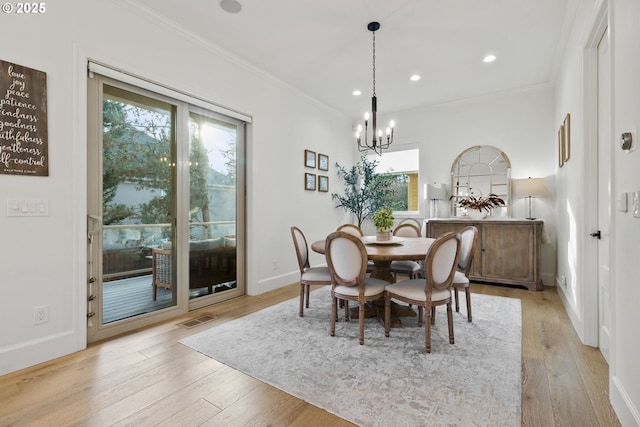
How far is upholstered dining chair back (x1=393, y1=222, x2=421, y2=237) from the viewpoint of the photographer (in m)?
4.12

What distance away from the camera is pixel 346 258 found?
8.22ft

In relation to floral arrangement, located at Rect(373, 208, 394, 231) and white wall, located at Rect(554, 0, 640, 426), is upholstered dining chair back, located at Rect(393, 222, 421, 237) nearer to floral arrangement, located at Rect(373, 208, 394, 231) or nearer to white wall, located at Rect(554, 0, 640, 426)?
floral arrangement, located at Rect(373, 208, 394, 231)

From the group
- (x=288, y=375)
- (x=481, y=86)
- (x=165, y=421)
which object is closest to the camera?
(x=165, y=421)

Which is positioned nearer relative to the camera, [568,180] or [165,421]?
[165,421]

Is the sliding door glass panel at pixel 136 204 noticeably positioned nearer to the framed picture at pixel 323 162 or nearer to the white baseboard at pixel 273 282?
the white baseboard at pixel 273 282

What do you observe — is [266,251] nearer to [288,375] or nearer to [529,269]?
[288,375]

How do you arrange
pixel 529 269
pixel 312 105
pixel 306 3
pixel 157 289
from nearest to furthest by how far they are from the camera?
pixel 306 3, pixel 157 289, pixel 529 269, pixel 312 105

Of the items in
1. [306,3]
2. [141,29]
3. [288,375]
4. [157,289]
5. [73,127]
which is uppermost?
[306,3]

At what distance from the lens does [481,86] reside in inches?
176

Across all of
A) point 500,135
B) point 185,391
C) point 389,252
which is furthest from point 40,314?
point 500,135

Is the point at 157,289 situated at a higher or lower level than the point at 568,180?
lower

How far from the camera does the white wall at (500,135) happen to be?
14.5 ft

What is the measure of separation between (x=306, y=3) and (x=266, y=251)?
2809 millimetres

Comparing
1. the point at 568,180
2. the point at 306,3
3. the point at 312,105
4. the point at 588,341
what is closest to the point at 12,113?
the point at 306,3
